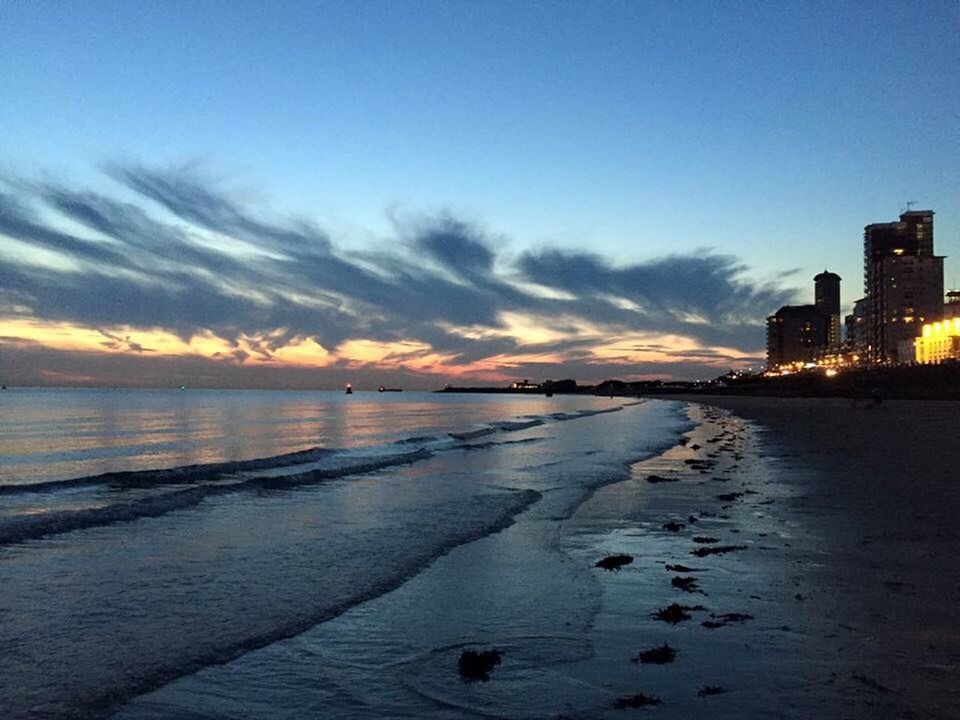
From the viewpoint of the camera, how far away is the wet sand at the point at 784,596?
652 centimetres

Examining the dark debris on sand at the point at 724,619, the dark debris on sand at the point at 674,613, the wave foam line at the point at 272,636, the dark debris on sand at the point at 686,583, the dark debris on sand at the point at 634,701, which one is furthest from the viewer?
the dark debris on sand at the point at 686,583

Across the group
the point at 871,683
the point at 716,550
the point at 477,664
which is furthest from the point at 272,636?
the point at 716,550

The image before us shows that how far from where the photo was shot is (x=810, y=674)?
6875mm

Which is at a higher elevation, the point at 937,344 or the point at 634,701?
the point at 937,344

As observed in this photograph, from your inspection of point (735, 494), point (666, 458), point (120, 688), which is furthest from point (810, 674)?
point (666, 458)

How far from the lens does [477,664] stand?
745 cm

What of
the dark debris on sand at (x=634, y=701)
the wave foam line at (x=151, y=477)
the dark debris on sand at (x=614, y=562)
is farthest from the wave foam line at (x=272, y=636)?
the wave foam line at (x=151, y=477)

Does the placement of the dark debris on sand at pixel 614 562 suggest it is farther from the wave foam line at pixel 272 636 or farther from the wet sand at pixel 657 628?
the wave foam line at pixel 272 636

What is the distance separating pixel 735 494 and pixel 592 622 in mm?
12396

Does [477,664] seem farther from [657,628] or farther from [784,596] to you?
[784,596]

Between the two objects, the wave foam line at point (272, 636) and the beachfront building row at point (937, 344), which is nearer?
the wave foam line at point (272, 636)

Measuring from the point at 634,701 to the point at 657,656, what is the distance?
48.3 inches

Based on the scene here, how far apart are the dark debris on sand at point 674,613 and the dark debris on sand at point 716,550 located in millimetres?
3293

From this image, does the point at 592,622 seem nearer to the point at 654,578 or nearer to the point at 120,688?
the point at 654,578
